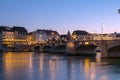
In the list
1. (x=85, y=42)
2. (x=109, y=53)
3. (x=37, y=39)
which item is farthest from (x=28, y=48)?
(x=109, y=53)

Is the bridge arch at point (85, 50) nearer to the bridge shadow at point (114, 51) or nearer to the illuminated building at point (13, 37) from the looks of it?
the bridge shadow at point (114, 51)

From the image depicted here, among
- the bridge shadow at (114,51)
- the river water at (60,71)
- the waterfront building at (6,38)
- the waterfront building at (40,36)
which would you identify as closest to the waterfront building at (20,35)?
the waterfront building at (6,38)

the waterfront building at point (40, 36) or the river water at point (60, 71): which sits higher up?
the waterfront building at point (40, 36)

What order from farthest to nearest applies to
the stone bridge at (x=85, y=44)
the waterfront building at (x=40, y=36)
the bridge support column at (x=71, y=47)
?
1. the waterfront building at (x=40, y=36)
2. the bridge support column at (x=71, y=47)
3. the stone bridge at (x=85, y=44)

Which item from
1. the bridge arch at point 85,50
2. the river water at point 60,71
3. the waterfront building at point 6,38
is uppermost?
the waterfront building at point 6,38

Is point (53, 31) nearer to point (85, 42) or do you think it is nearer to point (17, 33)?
point (17, 33)

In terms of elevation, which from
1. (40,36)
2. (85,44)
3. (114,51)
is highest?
(40,36)

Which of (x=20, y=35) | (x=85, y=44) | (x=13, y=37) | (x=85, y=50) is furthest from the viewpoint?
(x=20, y=35)

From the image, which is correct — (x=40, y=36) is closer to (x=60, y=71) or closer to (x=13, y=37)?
(x=13, y=37)

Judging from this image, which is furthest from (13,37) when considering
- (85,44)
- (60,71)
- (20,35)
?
(60,71)

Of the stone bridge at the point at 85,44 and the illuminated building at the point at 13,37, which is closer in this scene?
the stone bridge at the point at 85,44

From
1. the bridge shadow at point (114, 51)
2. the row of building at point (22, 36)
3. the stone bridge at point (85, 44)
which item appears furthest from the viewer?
the row of building at point (22, 36)

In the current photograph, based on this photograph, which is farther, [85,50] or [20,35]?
[20,35]

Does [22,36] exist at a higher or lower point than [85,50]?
higher
